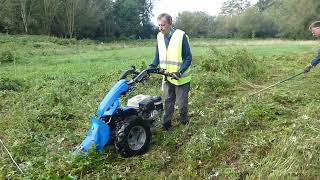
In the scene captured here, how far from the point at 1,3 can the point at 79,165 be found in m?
37.5

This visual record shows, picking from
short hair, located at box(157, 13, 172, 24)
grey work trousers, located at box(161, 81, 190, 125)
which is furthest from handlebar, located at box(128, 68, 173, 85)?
short hair, located at box(157, 13, 172, 24)

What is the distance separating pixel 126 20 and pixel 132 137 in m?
57.0

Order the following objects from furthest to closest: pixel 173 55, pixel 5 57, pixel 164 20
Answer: pixel 5 57, pixel 173 55, pixel 164 20

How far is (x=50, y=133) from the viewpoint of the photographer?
6.94 meters

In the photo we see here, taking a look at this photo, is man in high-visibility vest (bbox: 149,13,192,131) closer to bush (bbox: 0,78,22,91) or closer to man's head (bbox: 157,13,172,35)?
man's head (bbox: 157,13,172,35)

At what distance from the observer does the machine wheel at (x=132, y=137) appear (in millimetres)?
5477

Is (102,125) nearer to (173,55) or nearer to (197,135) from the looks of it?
(197,135)

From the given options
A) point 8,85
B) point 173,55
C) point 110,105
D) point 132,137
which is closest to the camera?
point 110,105

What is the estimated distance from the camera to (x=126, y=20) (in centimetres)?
6128

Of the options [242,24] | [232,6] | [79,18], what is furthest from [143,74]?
[232,6]

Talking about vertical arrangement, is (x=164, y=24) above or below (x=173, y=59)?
above

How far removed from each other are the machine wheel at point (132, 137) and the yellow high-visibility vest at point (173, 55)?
1032mm

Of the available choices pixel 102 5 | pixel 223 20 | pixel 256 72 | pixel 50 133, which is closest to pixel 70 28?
pixel 102 5

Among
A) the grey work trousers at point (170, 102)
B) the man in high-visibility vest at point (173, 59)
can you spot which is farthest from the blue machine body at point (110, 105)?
the grey work trousers at point (170, 102)
